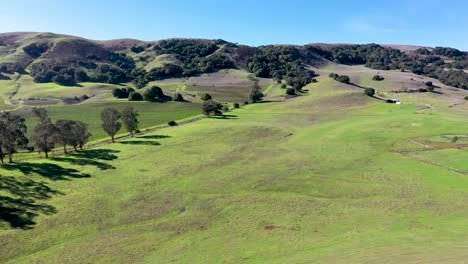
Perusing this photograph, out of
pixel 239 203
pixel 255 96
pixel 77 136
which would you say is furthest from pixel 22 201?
pixel 255 96

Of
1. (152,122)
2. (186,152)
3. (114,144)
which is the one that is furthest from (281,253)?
(152,122)

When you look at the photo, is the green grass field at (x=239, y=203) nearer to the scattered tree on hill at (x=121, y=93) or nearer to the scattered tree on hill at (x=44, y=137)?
the scattered tree on hill at (x=44, y=137)

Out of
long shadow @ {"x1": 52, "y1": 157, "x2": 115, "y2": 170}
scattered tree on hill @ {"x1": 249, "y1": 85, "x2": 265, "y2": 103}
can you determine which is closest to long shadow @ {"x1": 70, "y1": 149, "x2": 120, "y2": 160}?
long shadow @ {"x1": 52, "y1": 157, "x2": 115, "y2": 170}

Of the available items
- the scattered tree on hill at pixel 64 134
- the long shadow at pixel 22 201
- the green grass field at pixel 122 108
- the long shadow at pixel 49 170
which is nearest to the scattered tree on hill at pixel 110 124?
the scattered tree on hill at pixel 64 134

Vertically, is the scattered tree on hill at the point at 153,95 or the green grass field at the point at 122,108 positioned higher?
the scattered tree on hill at the point at 153,95

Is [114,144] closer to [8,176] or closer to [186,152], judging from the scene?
[186,152]

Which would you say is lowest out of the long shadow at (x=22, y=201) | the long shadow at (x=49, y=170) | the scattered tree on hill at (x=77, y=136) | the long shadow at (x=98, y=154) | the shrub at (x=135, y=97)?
the long shadow at (x=22, y=201)

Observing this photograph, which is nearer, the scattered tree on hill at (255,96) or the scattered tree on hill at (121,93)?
the scattered tree on hill at (255,96)
